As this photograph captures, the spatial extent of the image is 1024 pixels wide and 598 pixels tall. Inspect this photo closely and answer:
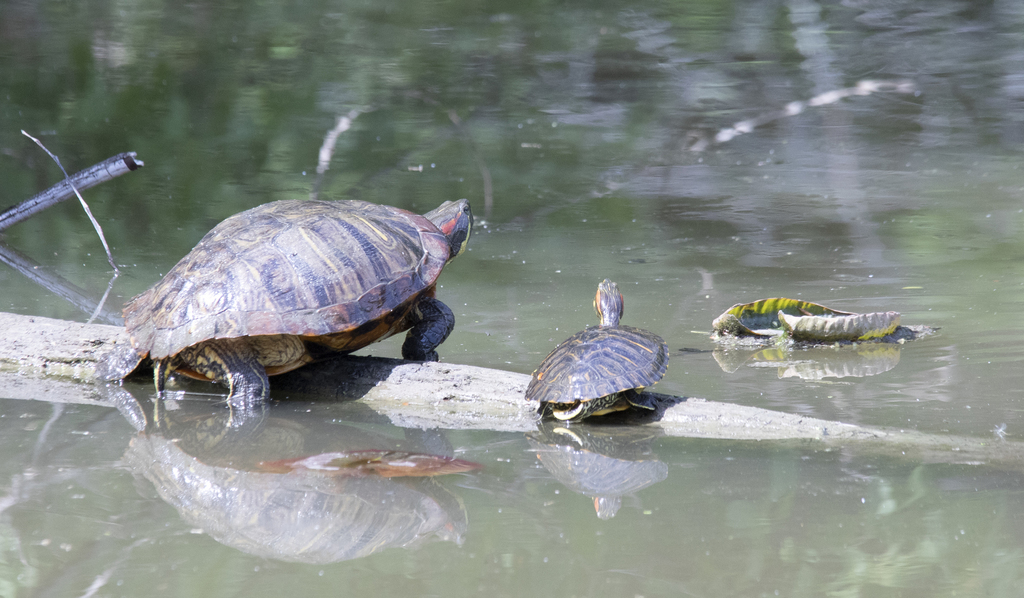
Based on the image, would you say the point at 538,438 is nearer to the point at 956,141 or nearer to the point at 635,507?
the point at 635,507

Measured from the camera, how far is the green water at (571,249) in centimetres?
203

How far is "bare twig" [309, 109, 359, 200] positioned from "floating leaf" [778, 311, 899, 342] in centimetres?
557

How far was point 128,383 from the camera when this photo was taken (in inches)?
148

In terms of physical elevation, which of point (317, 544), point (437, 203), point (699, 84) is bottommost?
point (437, 203)

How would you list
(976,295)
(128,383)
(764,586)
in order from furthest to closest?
(976,295) < (128,383) < (764,586)

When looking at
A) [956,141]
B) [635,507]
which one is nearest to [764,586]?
[635,507]

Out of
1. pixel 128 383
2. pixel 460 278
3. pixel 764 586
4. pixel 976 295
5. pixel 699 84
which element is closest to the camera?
pixel 764 586

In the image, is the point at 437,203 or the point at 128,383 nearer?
the point at 128,383

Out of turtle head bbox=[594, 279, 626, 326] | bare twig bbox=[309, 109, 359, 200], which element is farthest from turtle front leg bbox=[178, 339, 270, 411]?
bare twig bbox=[309, 109, 359, 200]

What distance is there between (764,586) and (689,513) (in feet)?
1.26

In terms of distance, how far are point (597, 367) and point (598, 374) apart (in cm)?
3

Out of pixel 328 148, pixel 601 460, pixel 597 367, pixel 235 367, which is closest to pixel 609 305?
pixel 597 367

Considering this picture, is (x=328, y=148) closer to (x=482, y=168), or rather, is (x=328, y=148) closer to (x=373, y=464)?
(x=482, y=168)

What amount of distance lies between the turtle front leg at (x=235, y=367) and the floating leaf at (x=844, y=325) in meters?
2.40
